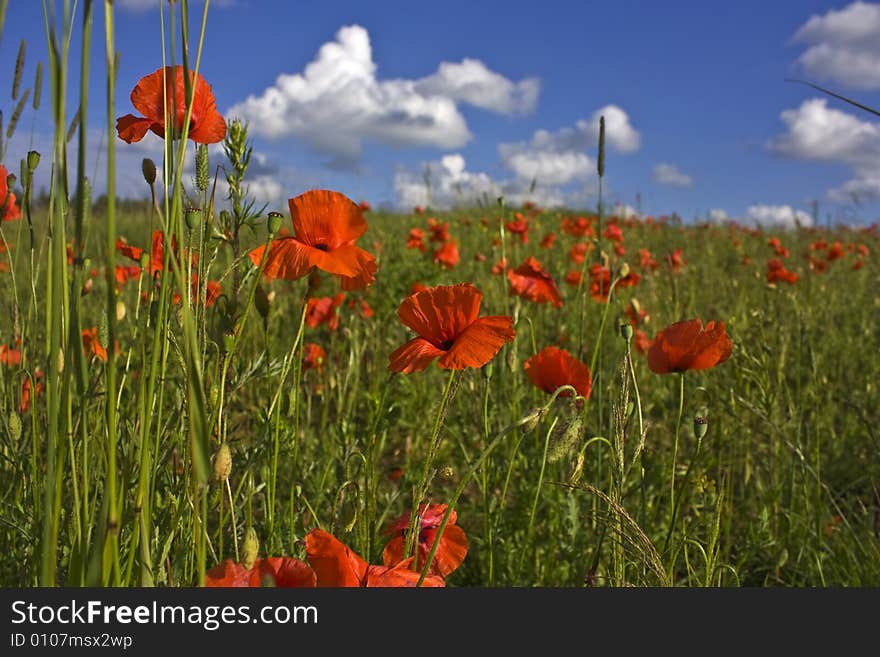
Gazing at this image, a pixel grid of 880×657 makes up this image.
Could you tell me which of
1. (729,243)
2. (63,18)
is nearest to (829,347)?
(63,18)

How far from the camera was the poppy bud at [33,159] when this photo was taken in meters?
1.11

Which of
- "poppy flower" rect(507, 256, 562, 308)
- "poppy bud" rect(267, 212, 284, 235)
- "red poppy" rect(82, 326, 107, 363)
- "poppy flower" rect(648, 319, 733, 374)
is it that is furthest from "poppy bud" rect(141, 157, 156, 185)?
"poppy flower" rect(507, 256, 562, 308)

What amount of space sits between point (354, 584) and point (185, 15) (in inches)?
25.3

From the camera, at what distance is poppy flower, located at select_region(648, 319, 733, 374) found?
127 cm

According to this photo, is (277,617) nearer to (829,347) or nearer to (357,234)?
(357,234)

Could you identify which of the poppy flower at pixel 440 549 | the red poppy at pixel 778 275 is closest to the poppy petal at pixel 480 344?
the poppy flower at pixel 440 549

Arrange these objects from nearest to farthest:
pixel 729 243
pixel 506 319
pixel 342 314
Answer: pixel 506 319 → pixel 342 314 → pixel 729 243

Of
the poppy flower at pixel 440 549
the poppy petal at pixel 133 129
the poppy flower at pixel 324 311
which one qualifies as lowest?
the poppy flower at pixel 440 549

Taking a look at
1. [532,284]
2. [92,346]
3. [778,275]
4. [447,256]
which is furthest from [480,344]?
[778,275]

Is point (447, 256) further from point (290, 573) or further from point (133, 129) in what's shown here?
point (290, 573)

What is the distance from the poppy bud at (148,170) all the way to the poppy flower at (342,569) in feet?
1.73

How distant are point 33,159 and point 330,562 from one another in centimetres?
86

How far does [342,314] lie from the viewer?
338cm

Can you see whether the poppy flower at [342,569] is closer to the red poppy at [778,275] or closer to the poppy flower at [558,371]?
the poppy flower at [558,371]
